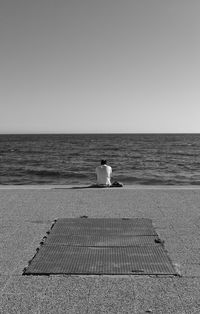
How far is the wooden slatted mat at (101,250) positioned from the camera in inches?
190

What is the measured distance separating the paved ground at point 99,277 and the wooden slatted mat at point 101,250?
0.52 feet

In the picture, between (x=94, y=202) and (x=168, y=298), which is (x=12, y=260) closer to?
(x=168, y=298)

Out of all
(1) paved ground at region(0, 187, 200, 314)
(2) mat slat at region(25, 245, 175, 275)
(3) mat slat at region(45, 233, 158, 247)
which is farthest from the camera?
(3) mat slat at region(45, 233, 158, 247)

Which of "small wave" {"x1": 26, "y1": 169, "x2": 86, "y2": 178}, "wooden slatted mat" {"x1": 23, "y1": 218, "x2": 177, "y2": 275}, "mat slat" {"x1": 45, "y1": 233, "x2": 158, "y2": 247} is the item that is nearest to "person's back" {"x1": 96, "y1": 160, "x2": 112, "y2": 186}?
"wooden slatted mat" {"x1": 23, "y1": 218, "x2": 177, "y2": 275}

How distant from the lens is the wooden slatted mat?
4.83 metres

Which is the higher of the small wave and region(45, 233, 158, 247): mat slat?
region(45, 233, 158, 247): mat slat

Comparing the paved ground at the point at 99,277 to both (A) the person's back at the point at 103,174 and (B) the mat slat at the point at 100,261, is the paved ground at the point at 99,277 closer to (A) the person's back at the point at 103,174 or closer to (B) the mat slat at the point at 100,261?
(B) the mat slat at the point at 100,261

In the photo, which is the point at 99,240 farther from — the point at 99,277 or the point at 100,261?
the point at 99,277

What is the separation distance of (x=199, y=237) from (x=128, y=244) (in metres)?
1.19

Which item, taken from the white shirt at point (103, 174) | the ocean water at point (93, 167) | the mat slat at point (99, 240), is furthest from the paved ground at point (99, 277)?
the ocean water at point (93, 167)

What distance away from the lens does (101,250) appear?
5.54m

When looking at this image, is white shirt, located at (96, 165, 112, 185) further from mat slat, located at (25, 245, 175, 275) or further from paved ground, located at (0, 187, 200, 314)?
mat slat, located at (25, 245, 175, 275)

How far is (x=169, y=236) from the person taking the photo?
6.26 m

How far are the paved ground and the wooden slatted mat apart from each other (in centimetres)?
16
